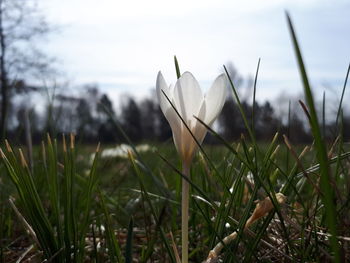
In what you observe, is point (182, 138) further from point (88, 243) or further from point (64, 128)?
point (64, 128)

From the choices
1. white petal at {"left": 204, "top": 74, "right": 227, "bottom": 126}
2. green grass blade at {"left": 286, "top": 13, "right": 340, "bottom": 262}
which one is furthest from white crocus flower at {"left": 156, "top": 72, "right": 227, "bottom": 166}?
green grass blade at {"left": 286, "top": 13, "right": 340, "bottom": 262}

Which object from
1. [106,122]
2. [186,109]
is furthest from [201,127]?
[106,122]

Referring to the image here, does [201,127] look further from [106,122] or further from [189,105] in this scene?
[106,122]

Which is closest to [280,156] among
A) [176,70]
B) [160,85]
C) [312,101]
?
[176,70]

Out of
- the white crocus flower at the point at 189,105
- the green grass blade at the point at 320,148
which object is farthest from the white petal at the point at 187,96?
the green grass blade at the point at 320,148

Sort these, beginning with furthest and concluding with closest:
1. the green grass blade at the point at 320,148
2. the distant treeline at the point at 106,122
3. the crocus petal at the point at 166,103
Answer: the distant treeline at the point at 106,122
the crocus petal at the point at 166,103
the green grass blade at the point at 320,148

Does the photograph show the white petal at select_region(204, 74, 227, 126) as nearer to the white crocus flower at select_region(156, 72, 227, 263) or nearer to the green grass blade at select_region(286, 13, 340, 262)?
the white crocus flower at select_region(156, 72, 227, 263)

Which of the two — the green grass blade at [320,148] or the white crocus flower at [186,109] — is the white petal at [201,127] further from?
the green grass blade at [320,148]
